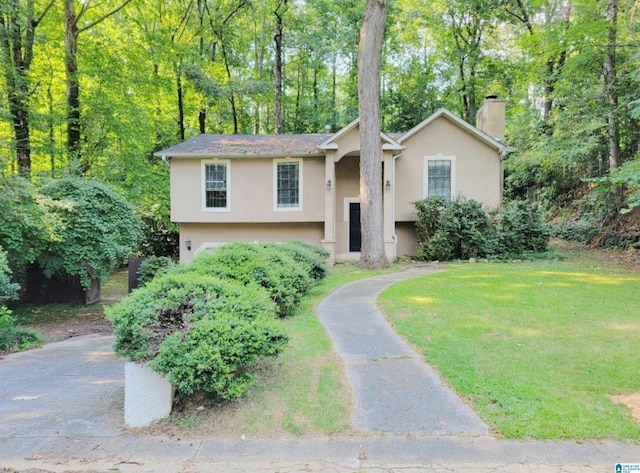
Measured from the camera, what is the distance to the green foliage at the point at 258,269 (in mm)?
6062

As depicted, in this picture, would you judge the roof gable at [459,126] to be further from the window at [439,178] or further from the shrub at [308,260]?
the shrub at [308,260]

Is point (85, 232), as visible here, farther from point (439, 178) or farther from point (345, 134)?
point (439, 178)

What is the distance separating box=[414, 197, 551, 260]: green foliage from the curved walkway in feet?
26.7

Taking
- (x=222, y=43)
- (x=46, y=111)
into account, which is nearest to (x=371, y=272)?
(x=46, y=111)

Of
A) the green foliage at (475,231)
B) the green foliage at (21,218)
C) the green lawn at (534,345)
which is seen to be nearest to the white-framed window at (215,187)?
the green foliage at (21,218)

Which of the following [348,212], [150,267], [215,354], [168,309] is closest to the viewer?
[215,354]

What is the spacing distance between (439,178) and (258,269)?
1164 centimetres

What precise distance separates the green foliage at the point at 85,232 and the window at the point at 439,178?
37.0 ft

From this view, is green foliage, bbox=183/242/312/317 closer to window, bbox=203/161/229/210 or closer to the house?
the house

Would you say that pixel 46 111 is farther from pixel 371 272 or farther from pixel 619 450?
pixel 619 450

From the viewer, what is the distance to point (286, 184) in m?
15.8

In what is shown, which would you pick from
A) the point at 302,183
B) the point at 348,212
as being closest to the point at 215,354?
the point at 302,183

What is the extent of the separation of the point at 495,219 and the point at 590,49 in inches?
282

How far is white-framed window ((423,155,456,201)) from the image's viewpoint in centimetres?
1594
